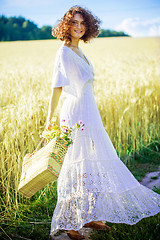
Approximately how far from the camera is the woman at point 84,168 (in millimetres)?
1742

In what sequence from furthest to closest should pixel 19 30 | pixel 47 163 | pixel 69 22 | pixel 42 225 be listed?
1. pixel 19 30
2. pixel 42 225
3. pixel 69 22
4. pixel 47 163

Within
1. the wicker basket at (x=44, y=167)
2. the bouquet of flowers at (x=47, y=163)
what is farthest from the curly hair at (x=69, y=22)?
the wicker basket at (x=44, y=167)

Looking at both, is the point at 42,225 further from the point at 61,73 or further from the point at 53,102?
the point at 61,73

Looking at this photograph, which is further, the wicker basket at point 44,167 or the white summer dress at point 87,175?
the white summer dress at point 87,175

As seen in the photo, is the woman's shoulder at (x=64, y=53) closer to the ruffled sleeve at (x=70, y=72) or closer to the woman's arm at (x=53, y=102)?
the ruffled sleeve at (x=70, y=72)

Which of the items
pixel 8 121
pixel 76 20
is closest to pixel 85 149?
pixel 76 20

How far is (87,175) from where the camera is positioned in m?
1.81

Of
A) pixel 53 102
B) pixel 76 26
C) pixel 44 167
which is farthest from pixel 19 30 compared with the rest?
pixel 44 167

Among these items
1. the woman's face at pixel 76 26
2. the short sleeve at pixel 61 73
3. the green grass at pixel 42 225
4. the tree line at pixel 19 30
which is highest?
the tree line at pixel 19 30

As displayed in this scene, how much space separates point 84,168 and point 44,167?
42cm

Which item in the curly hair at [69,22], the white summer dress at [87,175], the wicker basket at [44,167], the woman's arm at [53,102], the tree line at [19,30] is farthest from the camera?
the tree line at [19,30]

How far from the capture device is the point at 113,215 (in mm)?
1750

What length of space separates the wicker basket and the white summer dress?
266 millimetres

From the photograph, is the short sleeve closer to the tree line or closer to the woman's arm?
the woman's arm
